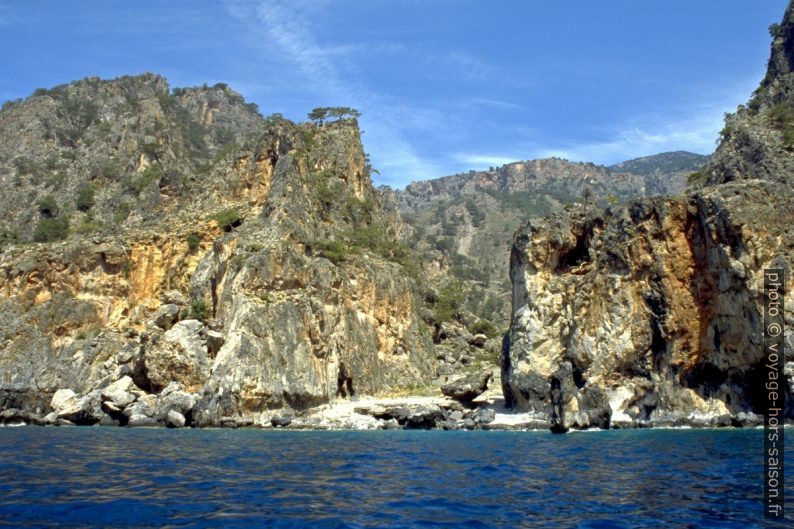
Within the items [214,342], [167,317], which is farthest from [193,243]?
[214,342]

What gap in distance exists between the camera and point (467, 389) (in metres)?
56.9

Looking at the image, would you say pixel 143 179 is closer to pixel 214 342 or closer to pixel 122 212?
pixel 122 212

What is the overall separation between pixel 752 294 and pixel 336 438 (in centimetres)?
2851

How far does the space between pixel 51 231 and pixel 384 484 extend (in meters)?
76.1

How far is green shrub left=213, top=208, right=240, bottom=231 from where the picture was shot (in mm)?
72812

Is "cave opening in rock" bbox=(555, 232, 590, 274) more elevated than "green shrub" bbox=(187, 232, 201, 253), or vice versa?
"green shrub" bbox=(187, 232, 201, 253)

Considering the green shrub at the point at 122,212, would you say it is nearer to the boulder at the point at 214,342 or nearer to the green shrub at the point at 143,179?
the green shrub at the point at 143,179

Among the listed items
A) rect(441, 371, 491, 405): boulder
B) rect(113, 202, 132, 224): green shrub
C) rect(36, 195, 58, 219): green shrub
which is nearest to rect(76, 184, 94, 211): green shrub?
rect(36, 195, 58, 219): green shrub

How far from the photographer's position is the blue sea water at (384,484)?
48.2 feet

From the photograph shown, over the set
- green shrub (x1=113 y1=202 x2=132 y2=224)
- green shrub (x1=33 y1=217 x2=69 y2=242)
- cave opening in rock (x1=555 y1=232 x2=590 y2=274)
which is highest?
green shrub (x1=113 y1=202 x2=132 y2=224)

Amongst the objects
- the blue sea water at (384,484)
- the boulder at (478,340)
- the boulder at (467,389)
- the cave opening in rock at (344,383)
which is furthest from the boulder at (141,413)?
the boulder at (478,340)

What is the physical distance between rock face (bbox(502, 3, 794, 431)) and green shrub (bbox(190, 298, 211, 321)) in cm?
2834

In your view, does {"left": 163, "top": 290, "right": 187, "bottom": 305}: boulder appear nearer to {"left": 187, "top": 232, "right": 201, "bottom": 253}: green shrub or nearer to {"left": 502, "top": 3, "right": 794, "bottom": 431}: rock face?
{"left": 187, "top": 232, "right": 201, "bottom": 253}: green shrub

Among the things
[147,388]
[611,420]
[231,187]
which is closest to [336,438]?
[611,420]
